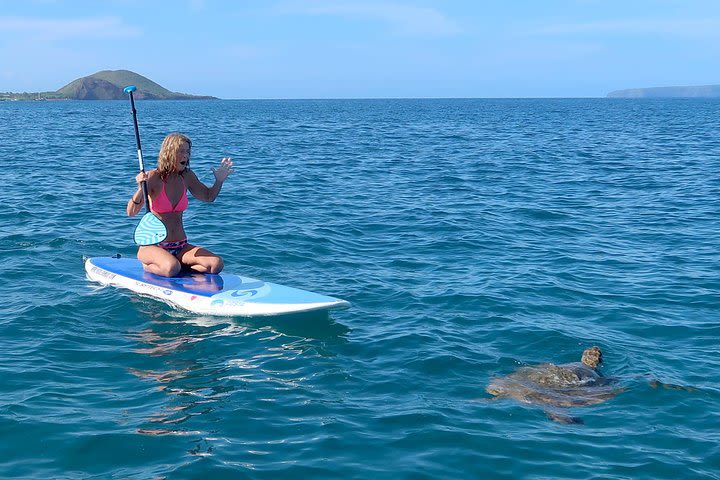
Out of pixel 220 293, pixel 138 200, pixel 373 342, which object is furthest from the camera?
pixel 220 293

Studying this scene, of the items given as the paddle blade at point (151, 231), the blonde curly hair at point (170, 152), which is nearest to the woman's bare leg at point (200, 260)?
the paddle blade at point (151, 231)

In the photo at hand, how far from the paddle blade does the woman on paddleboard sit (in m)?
0.11

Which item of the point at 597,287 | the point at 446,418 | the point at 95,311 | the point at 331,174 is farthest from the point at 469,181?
the point at 446,418

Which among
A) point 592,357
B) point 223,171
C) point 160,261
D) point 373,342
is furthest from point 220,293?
point 592,357

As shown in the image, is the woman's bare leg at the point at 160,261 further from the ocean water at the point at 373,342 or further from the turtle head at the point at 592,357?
the turtle head at the point at 592,357

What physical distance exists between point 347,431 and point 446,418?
100cm

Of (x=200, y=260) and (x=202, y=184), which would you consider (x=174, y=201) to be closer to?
(x=202, y=184)

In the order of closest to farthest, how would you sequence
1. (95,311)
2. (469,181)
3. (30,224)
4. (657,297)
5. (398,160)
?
(95,311)
(657,297)
(30,224)
(469,181)
(398,160)

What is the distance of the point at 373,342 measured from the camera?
9.20 meters

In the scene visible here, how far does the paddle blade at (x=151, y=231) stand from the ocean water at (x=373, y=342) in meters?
0.92

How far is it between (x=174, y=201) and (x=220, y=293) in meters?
1.54

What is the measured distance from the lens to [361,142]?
4009cm

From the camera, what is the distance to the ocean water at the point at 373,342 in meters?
6.54

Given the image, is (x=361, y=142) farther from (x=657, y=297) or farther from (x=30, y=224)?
(x=657, y=297)
